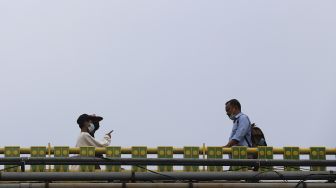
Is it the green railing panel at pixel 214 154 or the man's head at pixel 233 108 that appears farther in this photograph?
the man's head at pixel 233 108

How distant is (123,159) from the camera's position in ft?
42.4

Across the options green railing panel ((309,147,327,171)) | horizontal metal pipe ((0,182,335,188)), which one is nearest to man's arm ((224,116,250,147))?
green railing panel ((309,147,327,171))

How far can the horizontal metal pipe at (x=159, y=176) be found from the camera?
13.0 m

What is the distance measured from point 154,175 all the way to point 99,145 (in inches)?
95.0

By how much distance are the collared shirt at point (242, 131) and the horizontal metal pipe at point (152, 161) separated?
6.28 ft

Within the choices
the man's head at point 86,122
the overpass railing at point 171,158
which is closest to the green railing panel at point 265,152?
the overpass railing at point 171,158

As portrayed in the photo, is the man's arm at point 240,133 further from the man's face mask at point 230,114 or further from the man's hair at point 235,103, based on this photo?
the man's hair at point 235,103

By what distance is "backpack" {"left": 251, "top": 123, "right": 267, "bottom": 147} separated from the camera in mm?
15440

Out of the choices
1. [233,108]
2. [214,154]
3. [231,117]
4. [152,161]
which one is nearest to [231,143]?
[231,117]

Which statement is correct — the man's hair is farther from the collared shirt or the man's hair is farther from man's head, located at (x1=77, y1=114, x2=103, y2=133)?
man's head, located at (x1=77, y1=114, x2=103, y2=133)

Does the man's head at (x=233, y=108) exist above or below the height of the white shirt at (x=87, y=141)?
above

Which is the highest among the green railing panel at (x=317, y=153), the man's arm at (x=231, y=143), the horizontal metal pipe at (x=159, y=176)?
the man's arm at (x=231, y=143)

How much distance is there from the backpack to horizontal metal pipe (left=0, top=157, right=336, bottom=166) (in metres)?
2.12

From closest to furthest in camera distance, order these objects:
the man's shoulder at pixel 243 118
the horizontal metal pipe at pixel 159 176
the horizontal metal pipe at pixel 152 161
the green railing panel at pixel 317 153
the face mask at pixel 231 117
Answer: the horizontal metal pipe at pixel 152 161
the horizontal metal pipe at pixel 159 176
the green railing panel at pixel 317 153
the man's shoulder at pixel 243 118
the face mask at pixel 231 117
